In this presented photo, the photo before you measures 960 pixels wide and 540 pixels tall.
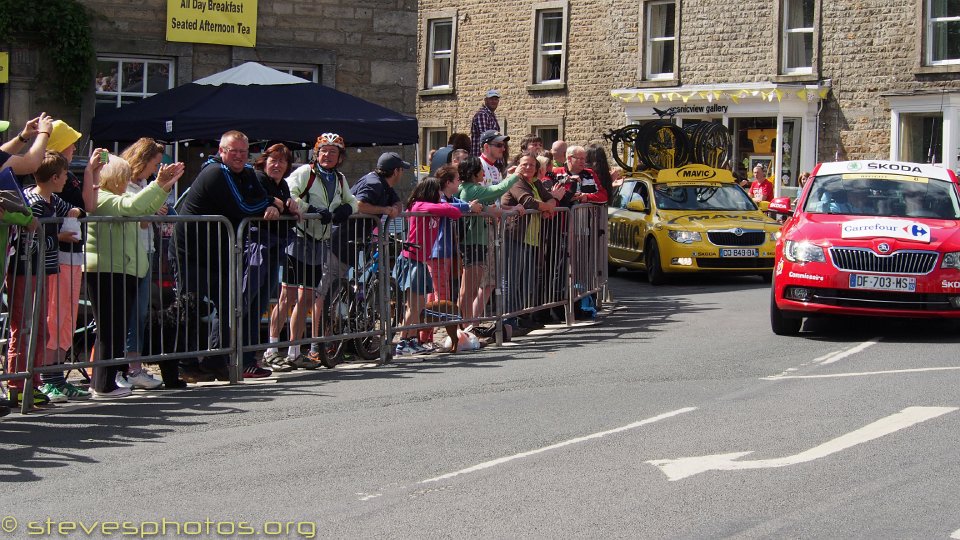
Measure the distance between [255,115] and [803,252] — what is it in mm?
6275

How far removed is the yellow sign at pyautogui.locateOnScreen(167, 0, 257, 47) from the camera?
19828 millimetres

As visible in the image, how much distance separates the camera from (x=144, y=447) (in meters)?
7.93

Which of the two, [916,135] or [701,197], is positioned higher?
[916,135]

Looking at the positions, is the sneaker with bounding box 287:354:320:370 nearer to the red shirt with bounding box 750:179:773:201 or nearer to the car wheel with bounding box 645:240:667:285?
the car wheel with bounding box 645:240:667:285

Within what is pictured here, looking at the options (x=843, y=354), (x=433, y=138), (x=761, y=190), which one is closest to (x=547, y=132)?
(x=433, y=138)

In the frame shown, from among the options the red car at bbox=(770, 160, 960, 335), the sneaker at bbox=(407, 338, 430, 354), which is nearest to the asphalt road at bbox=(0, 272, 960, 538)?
the sneaker at bbox=(407, 338, 430, 354)

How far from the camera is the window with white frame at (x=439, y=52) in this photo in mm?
43000

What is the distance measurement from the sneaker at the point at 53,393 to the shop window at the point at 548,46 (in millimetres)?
31672

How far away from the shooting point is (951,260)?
1302 cm

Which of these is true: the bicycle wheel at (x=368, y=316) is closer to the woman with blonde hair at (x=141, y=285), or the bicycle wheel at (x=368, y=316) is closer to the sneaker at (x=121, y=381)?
the woman with blonde hair at (x=141, y=285)

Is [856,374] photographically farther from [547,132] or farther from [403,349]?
[547,132]

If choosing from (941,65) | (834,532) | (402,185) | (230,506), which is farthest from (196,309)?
(941,65)

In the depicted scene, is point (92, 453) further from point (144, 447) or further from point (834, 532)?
point (834, 532)

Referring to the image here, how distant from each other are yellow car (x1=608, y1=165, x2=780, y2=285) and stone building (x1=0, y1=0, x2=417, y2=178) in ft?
12.6
